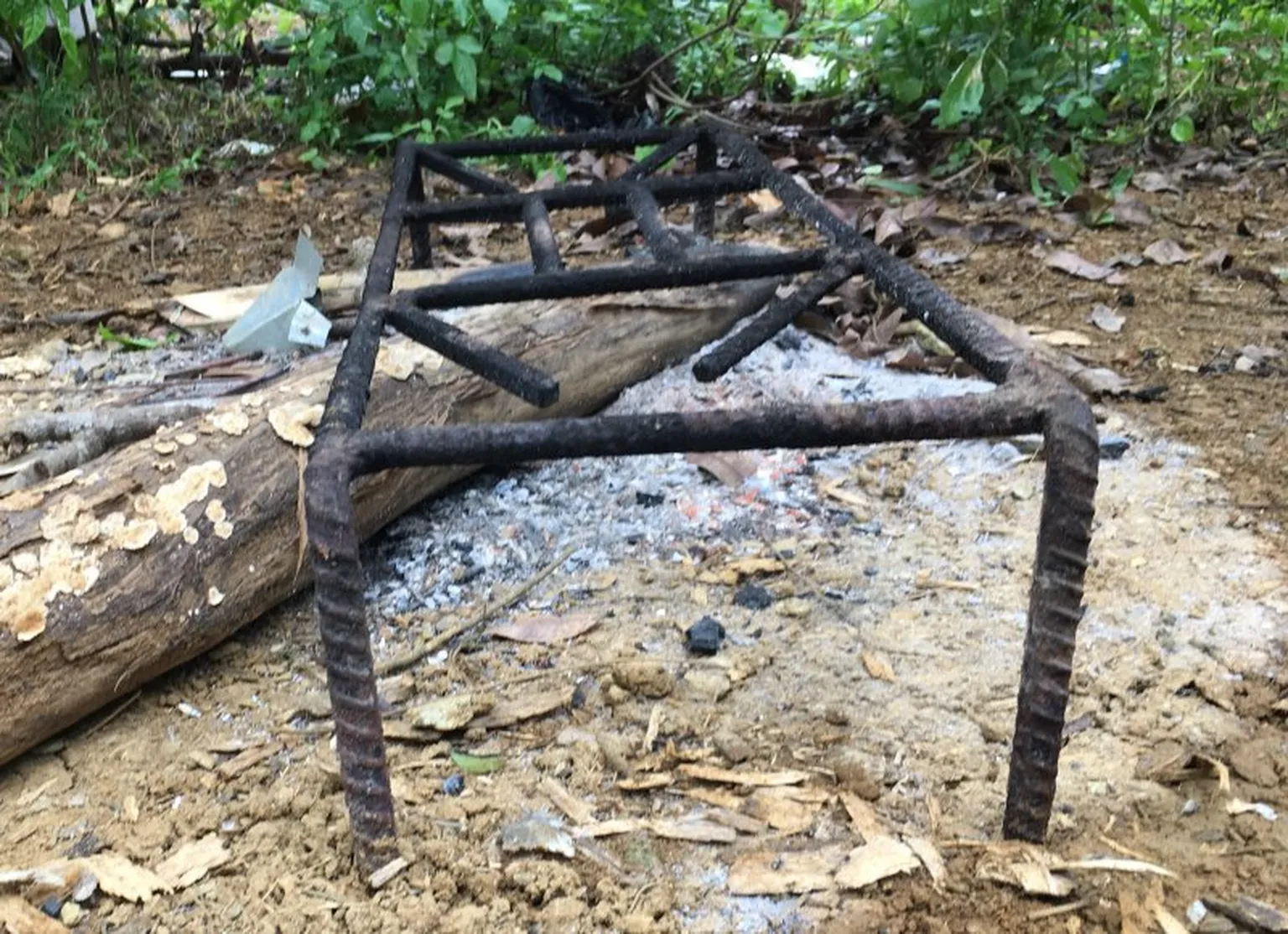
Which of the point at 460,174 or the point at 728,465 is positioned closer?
the point at 728,465

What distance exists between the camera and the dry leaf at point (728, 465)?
8.21 ft

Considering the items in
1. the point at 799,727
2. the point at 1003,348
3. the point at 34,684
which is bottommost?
the point at 799,727

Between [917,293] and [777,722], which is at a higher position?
[917,293]

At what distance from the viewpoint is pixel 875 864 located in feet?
4.69

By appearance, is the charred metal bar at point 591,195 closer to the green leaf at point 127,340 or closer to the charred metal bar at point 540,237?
the charred metal bar at point 540,237

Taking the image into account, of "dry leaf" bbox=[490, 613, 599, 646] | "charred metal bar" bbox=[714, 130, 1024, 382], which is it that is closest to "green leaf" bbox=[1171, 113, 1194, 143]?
"charred metal bar" bbox=[714, 130, 1024, 382]

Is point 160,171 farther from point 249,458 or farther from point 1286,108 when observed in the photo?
point 1286,108

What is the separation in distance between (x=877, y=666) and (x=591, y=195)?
1.19m

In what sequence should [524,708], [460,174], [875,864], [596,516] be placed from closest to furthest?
[875,864] < [524,708] < [596,516] < [460,174]

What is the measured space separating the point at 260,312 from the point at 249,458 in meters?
1.28

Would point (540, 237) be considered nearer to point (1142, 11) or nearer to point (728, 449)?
point (728, 449)

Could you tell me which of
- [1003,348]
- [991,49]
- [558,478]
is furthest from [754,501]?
[991,49]

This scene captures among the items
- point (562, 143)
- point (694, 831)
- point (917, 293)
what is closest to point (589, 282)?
point (917, 293)

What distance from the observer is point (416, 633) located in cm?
204
